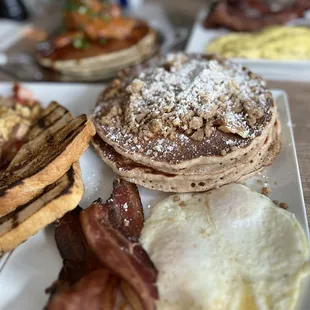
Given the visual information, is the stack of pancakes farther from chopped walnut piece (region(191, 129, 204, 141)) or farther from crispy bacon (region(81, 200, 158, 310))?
crispy bacon (region(81, 200, 158, 310))

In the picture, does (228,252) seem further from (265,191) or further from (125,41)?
(125,41)

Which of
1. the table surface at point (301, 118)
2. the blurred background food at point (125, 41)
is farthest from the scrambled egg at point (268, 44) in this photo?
the table surface at point (301, 118)

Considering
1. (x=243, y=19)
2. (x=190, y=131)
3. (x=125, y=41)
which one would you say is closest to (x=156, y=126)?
(x=190, y=131)

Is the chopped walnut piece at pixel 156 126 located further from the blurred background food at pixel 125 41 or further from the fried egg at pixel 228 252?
the blurred background food at pixel 125 41

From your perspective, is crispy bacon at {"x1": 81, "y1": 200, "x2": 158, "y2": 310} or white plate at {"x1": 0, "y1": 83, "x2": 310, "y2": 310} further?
white plate at {"x1": 0, "y1": 83, "x2": 310, "y2": 310}

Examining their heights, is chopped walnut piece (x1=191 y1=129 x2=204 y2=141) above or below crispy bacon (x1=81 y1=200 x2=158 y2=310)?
above

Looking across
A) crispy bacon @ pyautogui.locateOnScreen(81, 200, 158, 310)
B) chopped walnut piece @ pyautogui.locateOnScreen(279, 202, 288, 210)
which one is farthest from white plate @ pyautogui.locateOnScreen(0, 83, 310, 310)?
crispy bacon @ pyautogui.locateOnScreen(81, 200, 158, 310)
